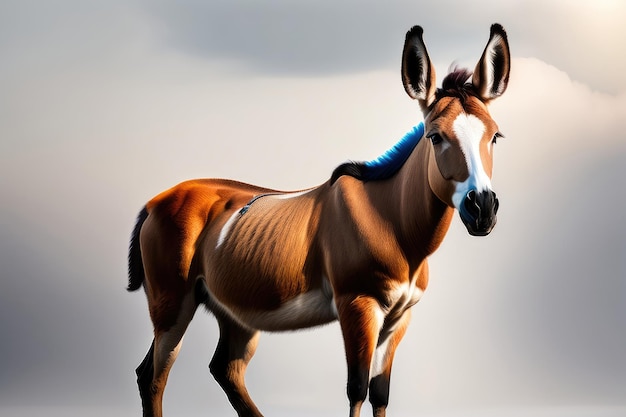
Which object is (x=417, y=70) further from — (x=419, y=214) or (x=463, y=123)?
(x=419, y=214)

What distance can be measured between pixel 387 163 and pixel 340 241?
0.54 meters

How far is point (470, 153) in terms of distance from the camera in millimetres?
5375

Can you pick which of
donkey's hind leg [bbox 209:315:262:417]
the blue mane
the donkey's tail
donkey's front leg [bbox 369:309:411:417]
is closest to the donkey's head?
the blue mane

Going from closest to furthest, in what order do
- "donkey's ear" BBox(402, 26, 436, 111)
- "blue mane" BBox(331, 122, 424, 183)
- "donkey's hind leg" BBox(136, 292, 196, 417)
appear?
1. "donkey's ear" BBox(402, 26, 436, 111)
2. "blue mane" BBox(331, 122, 424, 183)
3. "donkey's hind leg" BBox(136, 292, 196, 417)

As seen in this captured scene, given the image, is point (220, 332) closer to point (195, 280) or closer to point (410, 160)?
point (195, 280)

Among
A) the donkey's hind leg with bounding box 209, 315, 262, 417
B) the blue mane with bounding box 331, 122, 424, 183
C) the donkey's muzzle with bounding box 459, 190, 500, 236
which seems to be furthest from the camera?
the donkey's hind leg with bounding box 209, 315, 262, 417

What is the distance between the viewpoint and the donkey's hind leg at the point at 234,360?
6.87 m

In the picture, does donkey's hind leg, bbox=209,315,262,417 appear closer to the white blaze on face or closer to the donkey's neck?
the donkey's neck

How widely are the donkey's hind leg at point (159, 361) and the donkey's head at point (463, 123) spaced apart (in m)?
1.99

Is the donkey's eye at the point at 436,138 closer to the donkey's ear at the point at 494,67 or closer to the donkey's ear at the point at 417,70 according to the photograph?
the donkey's ear at the point at 417,70

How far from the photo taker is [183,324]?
6.76 meters

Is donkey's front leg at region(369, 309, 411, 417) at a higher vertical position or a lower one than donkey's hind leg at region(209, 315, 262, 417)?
higher

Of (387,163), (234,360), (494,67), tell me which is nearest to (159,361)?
(234,360)

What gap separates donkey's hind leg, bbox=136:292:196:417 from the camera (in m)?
6.74
